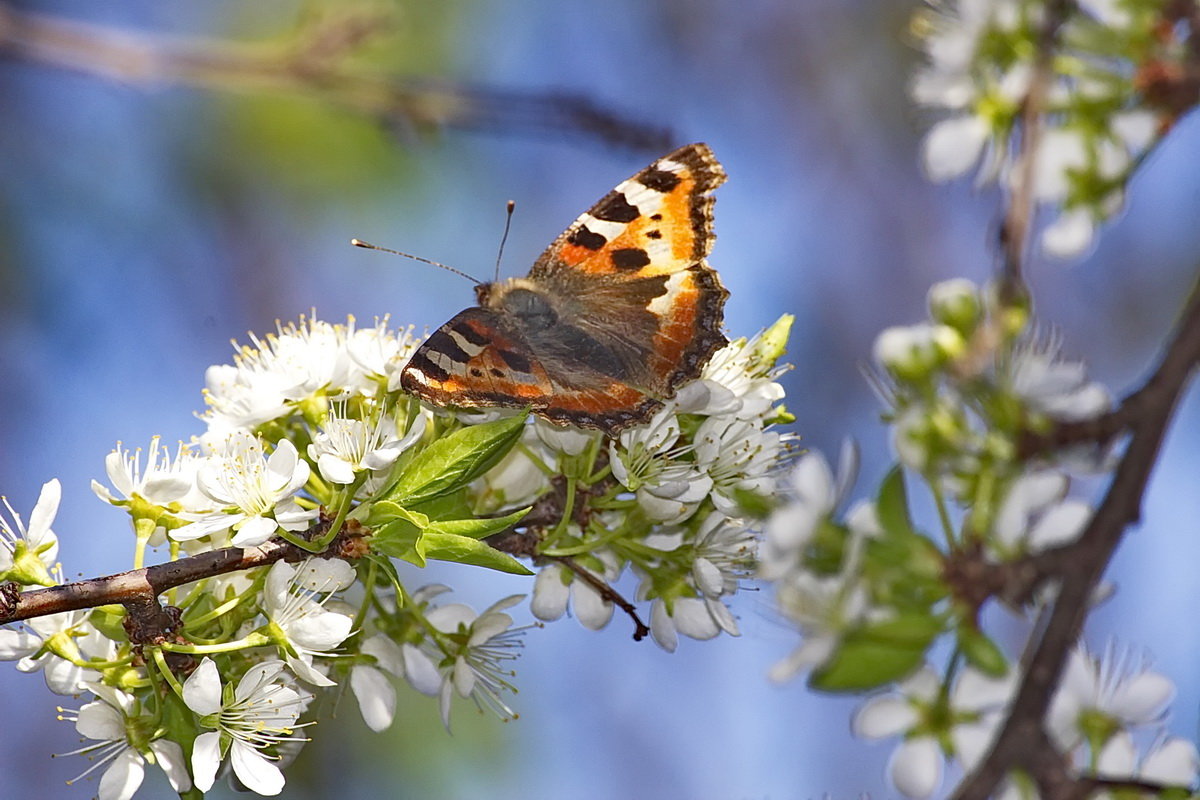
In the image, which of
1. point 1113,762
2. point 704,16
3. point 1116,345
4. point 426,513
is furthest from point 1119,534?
point 704,16

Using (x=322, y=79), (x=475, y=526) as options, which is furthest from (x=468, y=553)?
(x=322, y=79)

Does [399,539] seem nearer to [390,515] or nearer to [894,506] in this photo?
[390,515]

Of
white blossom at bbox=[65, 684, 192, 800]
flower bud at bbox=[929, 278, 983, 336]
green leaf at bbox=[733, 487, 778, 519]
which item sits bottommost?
green leaf at bbox=[733, 487, 778, 519]

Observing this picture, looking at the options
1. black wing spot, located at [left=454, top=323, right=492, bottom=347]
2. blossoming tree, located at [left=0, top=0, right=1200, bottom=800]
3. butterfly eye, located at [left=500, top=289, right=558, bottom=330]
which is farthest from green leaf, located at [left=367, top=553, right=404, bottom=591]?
butterfly eye, located at [left=500, top=289, right=558, bottom=330]

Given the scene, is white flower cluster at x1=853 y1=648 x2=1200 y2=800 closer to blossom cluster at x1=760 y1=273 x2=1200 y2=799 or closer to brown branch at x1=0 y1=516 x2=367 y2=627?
blossom cluster at x1=760 y1=273 x2=1200 y2=799

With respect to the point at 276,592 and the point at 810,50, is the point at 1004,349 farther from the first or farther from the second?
the point at 810,50

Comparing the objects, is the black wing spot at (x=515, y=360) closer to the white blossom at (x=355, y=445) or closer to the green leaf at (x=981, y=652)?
the white blossom at (x=355, y=445)
